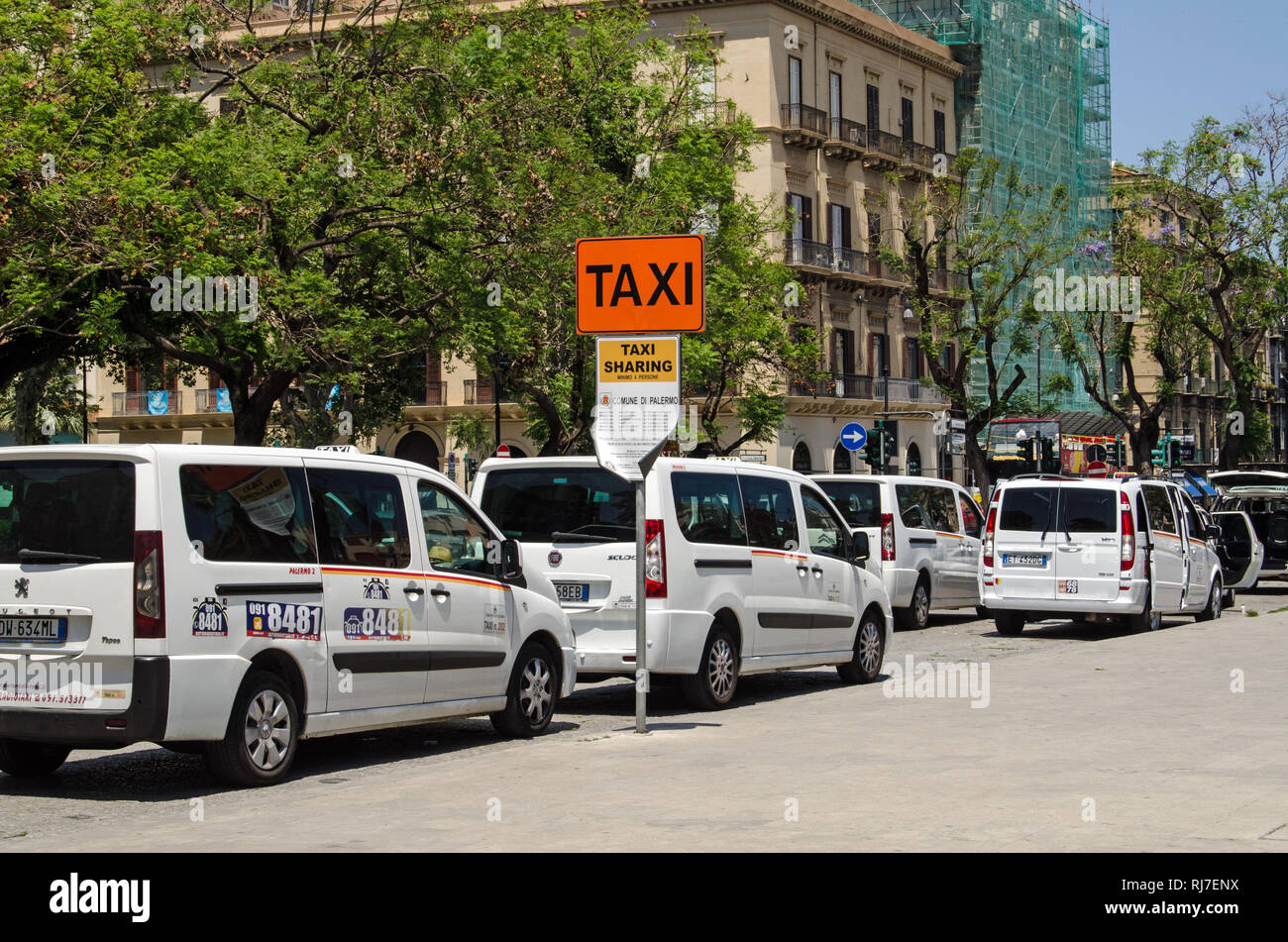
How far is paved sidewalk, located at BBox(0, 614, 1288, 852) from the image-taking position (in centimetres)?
778

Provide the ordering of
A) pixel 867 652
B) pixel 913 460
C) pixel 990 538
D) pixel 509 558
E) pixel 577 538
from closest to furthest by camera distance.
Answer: pixel 509 558 → pixel 577 538 → pixel 867 652 → pixel 990 538 → pixel 913 460

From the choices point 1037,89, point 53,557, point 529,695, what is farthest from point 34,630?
point 1037,89

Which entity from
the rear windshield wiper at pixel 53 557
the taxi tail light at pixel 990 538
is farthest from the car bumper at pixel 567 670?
the taxi tail light at pixel 990 538

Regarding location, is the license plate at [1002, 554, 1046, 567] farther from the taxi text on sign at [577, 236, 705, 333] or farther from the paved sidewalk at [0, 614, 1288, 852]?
the taxi text on sign at [577, 236, 705, 333]

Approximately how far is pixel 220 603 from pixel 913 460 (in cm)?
5699

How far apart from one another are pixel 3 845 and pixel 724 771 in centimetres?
409

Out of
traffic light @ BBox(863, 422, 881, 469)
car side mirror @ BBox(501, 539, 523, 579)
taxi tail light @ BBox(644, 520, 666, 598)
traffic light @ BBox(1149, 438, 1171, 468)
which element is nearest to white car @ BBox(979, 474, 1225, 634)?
taxi tail light @ BBox(644, 520, 666, 598)

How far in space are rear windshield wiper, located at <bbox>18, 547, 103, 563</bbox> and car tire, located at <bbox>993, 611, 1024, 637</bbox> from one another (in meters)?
15.5

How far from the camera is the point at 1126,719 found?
1263cm

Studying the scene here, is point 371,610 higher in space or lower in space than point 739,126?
lower

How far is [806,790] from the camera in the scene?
927 cm

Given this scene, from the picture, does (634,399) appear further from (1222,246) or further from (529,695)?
(1222,246)
